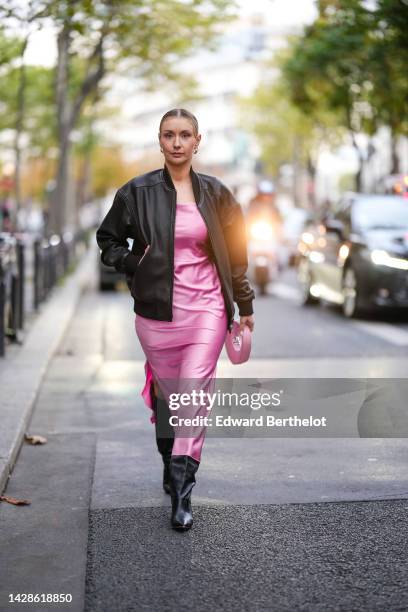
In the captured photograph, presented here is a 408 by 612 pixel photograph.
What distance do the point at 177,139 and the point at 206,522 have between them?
1.61 metres

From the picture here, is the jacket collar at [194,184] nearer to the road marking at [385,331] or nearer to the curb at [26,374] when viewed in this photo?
the curb at [26,374]

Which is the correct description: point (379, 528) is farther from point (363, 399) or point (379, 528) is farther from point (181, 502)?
point (363, 399)

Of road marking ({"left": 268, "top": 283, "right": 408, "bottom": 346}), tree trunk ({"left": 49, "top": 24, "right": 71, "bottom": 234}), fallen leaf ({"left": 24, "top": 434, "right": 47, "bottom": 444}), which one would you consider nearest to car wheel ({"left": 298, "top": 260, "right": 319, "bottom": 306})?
road marking ({"left": 268, "top": 283, "right": 408, "bottom": 346})

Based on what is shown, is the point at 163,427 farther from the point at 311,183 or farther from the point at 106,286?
the point at 311,183

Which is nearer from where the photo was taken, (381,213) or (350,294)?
(350,294)

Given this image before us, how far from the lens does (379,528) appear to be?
517cm

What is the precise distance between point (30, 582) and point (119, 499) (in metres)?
1.37

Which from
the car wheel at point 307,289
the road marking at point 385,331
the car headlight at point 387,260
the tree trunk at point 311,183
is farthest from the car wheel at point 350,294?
the tree trunk at point 311,183

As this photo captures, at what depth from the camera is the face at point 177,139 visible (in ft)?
17.2

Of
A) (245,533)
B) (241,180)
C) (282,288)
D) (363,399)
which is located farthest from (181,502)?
(241,180)

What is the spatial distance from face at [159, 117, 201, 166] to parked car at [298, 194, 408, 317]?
10113 mm

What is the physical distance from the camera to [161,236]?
521 centimetres

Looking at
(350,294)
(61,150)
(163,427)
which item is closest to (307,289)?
(350,294)

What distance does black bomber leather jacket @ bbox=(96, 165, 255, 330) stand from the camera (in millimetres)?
5230
